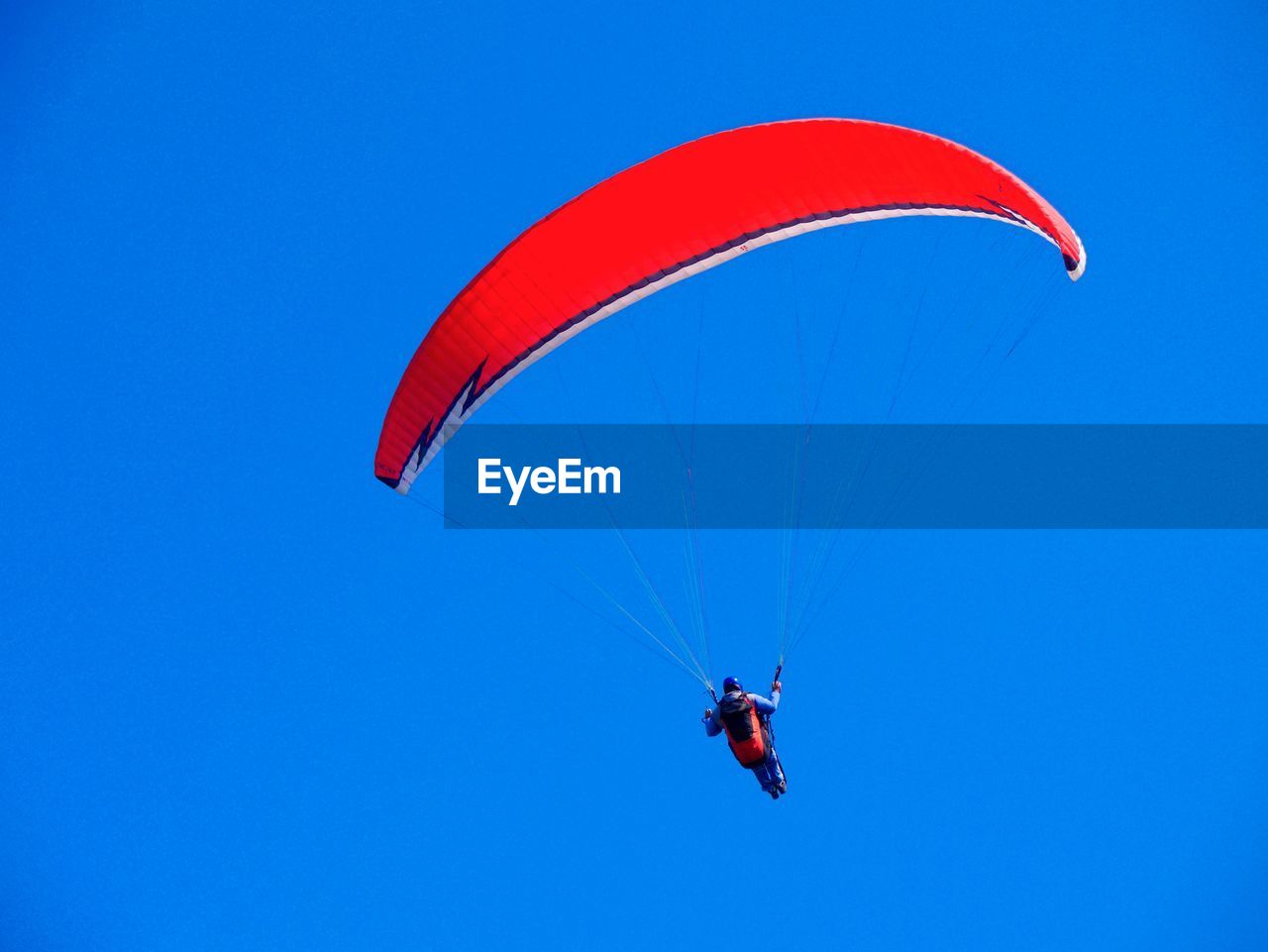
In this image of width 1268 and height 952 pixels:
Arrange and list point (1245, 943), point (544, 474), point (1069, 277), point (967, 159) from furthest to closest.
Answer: point (1245, 943) → point (544, 474) → point (1069, 277) → point (967, 159)

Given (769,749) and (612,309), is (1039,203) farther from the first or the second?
(769,749)

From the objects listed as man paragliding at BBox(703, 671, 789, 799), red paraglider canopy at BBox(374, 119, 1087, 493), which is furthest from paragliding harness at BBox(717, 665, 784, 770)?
red paraglider canopy at BBox(374, 119, 1087, 493)

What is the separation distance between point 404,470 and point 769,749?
416 cm

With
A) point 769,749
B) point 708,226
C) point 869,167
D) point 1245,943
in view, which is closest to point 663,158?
point 708,226

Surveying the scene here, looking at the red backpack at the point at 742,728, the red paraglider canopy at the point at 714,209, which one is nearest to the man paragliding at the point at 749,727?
the red backpack at the point at 742,728

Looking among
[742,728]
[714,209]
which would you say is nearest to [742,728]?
[742,728]

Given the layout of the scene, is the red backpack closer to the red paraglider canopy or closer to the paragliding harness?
the paragliding harness

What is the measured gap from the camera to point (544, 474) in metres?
17.0

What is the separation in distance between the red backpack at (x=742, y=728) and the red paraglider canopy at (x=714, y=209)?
11.4 feet

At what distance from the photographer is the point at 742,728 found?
40.7 ft

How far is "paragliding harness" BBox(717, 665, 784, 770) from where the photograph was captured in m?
12.4

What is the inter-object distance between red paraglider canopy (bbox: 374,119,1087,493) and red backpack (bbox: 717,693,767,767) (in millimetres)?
3478

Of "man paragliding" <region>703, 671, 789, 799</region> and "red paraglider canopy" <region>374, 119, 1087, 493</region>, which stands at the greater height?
"red paraglider canopy" <region>374, 119, 1087, 493</region>

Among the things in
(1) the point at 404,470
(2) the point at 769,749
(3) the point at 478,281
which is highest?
(3) the point at 478,281
